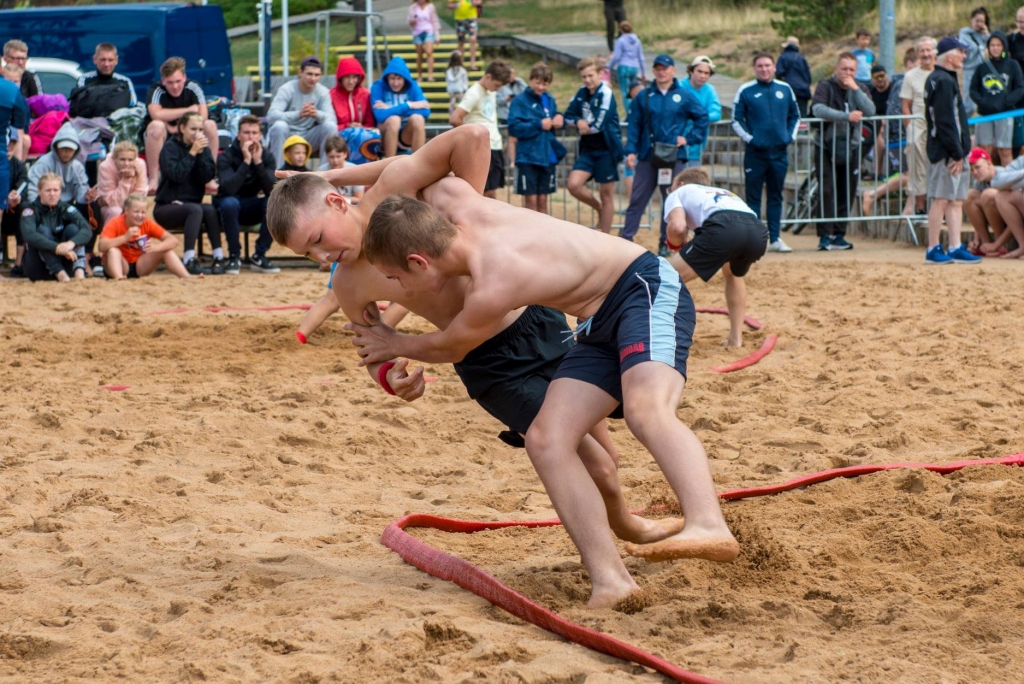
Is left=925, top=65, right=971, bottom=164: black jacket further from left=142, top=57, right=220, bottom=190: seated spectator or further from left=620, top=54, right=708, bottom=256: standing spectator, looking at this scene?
left=142, top=57, right=220, bottom=190: seated spectator

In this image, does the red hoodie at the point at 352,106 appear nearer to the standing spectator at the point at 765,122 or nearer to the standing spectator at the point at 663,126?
the standing spectator at the point at 663,126

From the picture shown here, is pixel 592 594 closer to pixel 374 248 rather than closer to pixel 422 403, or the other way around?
pixel 374 248

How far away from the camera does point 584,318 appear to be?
3729 mm

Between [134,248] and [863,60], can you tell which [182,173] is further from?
[863,60]

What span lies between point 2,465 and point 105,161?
21.3 ft

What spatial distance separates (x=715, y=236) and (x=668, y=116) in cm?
482

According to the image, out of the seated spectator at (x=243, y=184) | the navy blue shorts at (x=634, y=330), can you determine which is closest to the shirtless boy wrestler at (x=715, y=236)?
the navy blue shorts at (x=634, y=330)

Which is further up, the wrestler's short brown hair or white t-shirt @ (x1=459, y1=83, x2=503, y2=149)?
white t-shirt @ (x1=459, y1=83, x2=503, y2=149)

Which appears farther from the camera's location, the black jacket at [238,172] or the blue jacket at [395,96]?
the blue jacket at [395,96]

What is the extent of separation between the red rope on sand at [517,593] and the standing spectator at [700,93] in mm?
7548

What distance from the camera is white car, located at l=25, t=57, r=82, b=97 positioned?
539 inches

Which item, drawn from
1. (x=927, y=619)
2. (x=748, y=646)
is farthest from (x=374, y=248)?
(x=927, y=619)

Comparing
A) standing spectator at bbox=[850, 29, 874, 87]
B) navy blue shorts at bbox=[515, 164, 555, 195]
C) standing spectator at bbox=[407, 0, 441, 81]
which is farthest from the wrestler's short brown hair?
standing spectator at bbox=[407, 0, 441, 81]

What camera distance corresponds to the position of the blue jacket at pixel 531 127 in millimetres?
12125
